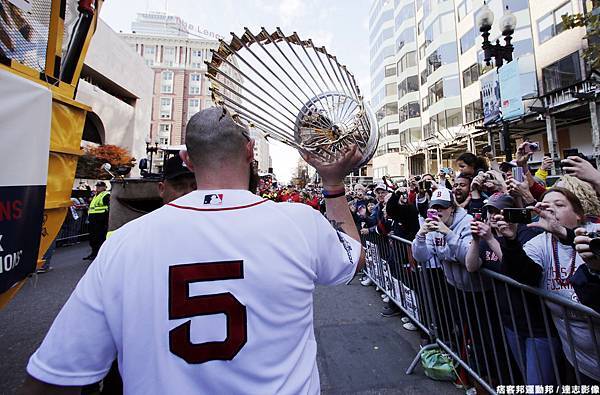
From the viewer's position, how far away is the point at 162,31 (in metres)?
83.3

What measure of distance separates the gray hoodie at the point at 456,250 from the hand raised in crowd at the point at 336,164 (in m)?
1.97

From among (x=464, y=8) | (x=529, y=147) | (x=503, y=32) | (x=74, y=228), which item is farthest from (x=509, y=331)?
(x=464, y=8)

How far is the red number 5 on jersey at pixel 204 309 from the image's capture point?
954 mm

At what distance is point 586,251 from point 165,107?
68.0 m

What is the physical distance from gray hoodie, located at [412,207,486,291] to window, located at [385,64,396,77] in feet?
146

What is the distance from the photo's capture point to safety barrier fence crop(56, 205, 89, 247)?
10242mm

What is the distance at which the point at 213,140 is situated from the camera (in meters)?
1.21

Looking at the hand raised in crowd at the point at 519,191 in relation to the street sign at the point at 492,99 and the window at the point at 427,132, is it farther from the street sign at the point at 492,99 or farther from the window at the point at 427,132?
the window at the point at 427,132

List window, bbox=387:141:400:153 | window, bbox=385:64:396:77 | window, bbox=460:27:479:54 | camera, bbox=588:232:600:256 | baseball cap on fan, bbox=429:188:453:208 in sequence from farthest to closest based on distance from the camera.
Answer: window, bbox=385:64:396:77
window, bbox=387:141:400:153
window, bbox=460:27:479:54
baseball cap on fan, bbox=429:188:453:208
camera, bbox=588:232:600:256

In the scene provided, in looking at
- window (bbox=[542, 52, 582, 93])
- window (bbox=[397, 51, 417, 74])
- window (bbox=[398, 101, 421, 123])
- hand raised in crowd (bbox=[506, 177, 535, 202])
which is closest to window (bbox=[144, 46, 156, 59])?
window (bbox=[397, 51, 417, 74])

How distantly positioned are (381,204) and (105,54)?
30.9m

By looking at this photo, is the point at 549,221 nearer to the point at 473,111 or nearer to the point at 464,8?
the point at 473,111

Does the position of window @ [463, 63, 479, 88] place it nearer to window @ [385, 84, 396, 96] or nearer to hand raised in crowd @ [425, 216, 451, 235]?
window @ [385, 84, 396, 96]

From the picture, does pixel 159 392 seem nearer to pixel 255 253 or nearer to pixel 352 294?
pixel 255 253
